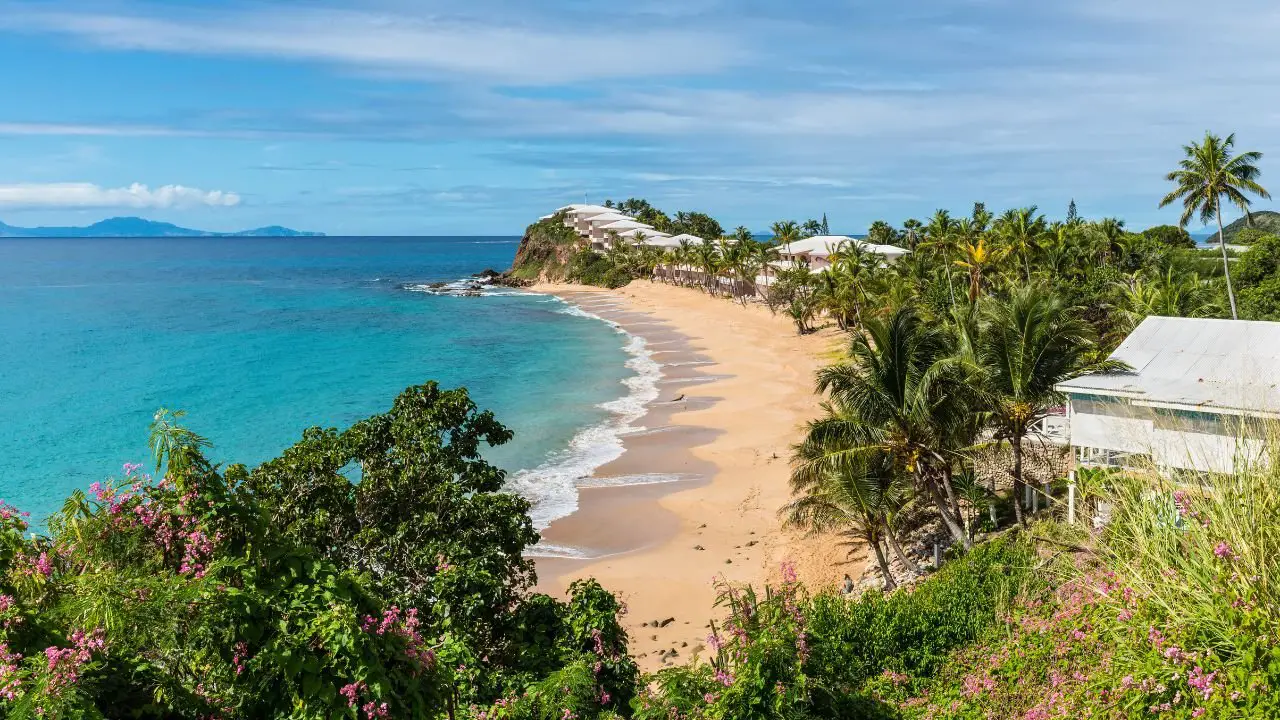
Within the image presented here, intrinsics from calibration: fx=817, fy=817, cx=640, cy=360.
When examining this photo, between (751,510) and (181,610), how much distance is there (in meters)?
19.5

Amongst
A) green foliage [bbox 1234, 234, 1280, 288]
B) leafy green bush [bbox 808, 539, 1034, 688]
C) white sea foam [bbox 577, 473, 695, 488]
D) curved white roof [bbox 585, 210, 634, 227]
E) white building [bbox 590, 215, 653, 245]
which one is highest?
curved white roof [bbox 585, 210, 634, 227]

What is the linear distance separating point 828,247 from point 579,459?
38252 mm

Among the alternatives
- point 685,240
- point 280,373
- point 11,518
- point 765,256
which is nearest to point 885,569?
point 11,518

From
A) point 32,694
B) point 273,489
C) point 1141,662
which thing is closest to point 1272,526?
point 1141,662

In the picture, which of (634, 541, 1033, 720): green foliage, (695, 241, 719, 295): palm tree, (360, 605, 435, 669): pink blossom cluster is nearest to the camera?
(360, 605, 435, 669): pink blossom cluster

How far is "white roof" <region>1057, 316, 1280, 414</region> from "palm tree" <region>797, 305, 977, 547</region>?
225 cm

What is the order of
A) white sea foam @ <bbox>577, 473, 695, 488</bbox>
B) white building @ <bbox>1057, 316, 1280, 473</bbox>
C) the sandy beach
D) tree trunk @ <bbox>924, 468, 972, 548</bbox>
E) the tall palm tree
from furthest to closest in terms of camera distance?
the tall palm tree < white sea foam @ <bbox>577, 473, 695, 488</bbox> < the sandy beach < tree trunk @ <bbox>924, 468, 972, 548</bbox> < white building @ <bbox>1057, 316, 1280, 473</bbox>

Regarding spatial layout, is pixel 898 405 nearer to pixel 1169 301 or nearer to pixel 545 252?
pixel 1169 301

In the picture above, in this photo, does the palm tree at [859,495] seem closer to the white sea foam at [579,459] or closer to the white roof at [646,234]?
the white sea foam at [579,459]

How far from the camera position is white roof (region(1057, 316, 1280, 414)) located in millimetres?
14031

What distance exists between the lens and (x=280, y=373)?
48031mm

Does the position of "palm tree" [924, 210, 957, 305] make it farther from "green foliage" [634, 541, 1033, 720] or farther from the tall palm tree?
"green foliage" [634, 541, 1033, 720]

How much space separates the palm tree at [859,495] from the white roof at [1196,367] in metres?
4.25

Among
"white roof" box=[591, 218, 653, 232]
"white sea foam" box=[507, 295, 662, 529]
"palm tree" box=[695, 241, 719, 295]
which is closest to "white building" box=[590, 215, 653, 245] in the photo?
"white roof" box=[591, 218, 653, 232]
